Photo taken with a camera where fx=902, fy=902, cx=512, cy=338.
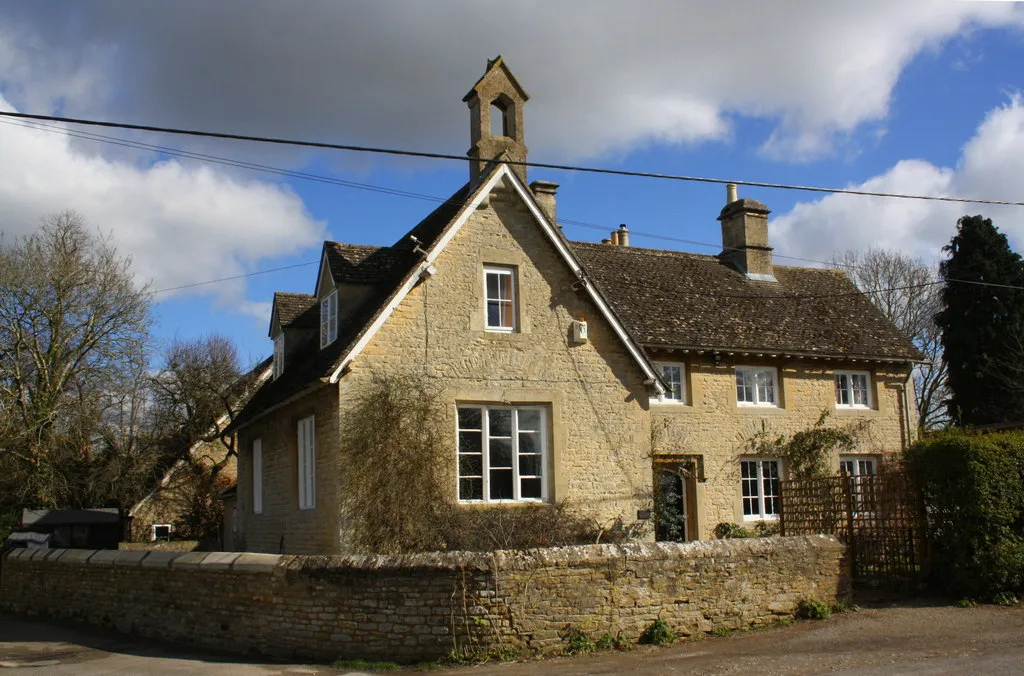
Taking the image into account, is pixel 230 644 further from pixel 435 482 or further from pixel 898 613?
pixel 898 613

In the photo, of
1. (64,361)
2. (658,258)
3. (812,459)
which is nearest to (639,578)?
(812,459)

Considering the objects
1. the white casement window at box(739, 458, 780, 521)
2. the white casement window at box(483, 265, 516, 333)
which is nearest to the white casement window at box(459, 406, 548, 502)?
the white casement window at box(483, 265, 516, 333)

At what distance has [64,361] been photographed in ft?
104

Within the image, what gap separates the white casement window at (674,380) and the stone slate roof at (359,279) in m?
7.05

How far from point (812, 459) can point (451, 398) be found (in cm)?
1146

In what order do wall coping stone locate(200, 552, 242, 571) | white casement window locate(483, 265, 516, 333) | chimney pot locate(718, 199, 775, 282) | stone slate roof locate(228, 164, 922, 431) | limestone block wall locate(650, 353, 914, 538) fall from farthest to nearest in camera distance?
chimney pot locate(718, 199, 775, 282)
limestone block wall locate(650, 353, 914, 538)
stone slate roof locate(228, 164, 922, 431)
white casement window locate(483, 265, 516, 333)
wall coping stone locate(200, 552, 242, 571)

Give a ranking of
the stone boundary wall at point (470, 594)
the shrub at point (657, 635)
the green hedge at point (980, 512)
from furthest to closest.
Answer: the green hedge at point (980, 512)
the shrub at point (657, 635)
the stone boundary wall at point (470, 594)

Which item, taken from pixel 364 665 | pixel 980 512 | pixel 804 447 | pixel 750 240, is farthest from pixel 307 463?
pixel 750 240

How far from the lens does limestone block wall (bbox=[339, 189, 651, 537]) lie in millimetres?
17016

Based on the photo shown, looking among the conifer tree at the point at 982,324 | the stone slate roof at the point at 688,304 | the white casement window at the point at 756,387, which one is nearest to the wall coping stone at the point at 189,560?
the stone slate roof at the point at 688,304

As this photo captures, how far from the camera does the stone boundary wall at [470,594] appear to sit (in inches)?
463

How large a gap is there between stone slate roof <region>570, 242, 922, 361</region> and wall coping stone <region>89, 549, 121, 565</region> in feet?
41.2

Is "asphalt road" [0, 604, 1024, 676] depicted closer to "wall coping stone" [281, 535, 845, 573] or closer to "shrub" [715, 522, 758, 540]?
"wall coping stone" [281, 535, 845, 573]

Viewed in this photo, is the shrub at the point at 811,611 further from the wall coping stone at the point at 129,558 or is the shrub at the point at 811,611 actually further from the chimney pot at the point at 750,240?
the chimney pot at the point at 750,240
